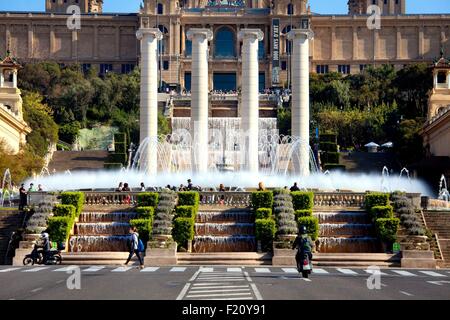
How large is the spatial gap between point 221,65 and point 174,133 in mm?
41573

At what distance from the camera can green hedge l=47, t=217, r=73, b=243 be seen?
139 feet

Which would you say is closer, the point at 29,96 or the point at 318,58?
the point at 29,96

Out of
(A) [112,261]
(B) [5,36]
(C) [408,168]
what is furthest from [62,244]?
(B) [5,36]

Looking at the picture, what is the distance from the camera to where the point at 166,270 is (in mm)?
35688

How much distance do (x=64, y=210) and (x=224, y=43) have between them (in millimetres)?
109259

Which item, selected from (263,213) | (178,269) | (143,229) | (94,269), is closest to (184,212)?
(143,229)

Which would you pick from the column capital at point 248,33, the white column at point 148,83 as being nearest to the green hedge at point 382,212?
the white column at point 148,83

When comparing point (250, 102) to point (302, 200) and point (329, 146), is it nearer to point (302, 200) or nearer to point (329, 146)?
point (302, 200)

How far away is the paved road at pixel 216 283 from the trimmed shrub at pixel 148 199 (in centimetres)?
839

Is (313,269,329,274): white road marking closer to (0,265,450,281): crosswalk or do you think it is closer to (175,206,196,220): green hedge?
(0,265,450,281): crosswalk

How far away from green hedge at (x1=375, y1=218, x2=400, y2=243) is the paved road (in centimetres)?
474

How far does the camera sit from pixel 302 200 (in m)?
45.6

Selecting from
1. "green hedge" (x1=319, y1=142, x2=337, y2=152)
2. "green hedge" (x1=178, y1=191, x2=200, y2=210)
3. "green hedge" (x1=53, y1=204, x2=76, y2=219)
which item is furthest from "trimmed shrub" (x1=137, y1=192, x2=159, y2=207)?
"green hedge" (x1=319, y1=142, x2=337, y2=152)
